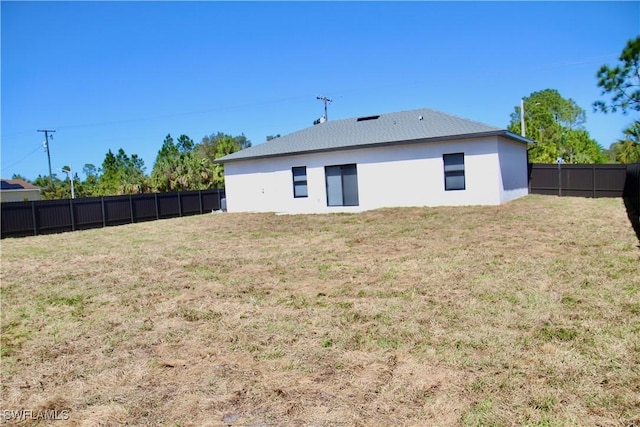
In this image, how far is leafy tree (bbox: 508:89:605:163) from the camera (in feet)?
99.1

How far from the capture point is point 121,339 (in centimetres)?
509

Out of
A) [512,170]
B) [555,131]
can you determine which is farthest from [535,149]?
[512,170]

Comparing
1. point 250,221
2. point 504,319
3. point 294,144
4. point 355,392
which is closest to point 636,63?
point 294,144

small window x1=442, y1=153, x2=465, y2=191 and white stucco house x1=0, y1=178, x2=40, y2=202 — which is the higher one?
A: white stucco house x1=0, y1=178, x2=40, y2=202

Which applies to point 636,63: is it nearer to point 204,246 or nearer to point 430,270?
point 430,270

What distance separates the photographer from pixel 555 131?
117ft

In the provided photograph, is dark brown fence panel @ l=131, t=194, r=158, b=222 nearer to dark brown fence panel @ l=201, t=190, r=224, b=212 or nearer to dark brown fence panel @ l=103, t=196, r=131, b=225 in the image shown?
dark brown fence panel @ l=103, t=196, r=131, b=225

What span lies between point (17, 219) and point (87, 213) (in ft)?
8.97

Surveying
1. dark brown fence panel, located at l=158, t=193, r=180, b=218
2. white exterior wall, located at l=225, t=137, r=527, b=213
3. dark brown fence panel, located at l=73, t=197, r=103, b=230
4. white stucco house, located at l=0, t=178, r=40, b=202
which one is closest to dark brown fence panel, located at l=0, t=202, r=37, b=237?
dark brown fence panel, located at l=73, t=197, r=103, b=230

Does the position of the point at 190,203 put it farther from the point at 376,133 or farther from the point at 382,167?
the point at 382,167

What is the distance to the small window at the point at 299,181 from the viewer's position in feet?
65.9

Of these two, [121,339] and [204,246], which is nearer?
[121,339]

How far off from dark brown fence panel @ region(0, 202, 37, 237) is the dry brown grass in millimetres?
8787

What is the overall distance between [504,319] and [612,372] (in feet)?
4.59
